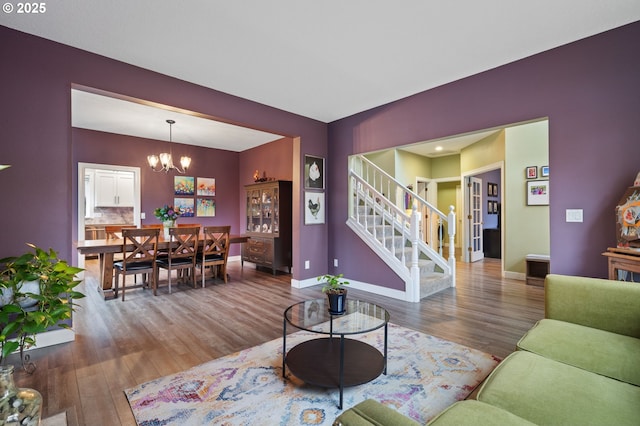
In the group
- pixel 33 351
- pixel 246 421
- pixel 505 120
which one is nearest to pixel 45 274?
pixel 33 351

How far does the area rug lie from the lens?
1.75 metres

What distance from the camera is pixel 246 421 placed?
1.70 metres

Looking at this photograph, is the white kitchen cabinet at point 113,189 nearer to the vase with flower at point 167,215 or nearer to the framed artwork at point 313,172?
the vase with flower at point 167,215

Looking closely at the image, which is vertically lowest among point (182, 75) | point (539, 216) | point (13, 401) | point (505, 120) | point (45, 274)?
point (13, 401)

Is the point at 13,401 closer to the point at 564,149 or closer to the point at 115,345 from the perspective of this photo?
the point at 115,345

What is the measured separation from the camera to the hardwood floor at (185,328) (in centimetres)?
206

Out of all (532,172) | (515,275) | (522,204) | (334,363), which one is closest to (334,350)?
(334,363)

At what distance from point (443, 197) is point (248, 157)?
6443 millimetres

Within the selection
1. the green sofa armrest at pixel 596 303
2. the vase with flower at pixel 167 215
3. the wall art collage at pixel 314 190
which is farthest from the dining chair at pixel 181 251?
the green sofa armrest at pixel 596 303

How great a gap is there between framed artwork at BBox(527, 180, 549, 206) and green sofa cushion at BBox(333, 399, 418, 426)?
5.74 meters

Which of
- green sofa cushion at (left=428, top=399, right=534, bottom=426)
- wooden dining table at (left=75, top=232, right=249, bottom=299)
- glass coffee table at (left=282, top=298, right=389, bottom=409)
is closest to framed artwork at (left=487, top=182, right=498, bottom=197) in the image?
glass coffee table at (left=282, top=298, right=389, bottom=409)

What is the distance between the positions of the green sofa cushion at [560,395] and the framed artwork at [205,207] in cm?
690

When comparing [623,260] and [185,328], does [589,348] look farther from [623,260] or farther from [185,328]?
[185,328]

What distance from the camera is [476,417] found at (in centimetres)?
103
